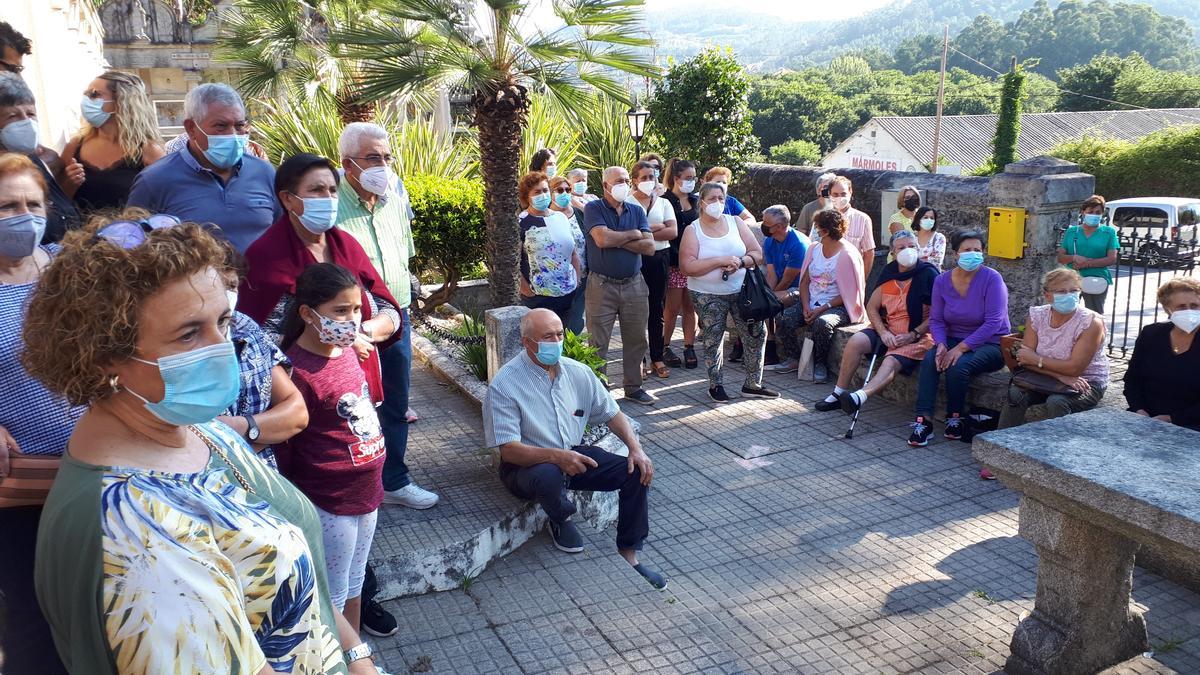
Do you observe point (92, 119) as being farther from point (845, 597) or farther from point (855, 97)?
point (855, 97)

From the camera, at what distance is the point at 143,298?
1790mm

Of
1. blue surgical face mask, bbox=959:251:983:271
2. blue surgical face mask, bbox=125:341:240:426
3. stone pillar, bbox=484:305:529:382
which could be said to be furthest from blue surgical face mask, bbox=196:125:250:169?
blue surgical face mask, bbox=959:251:983:271

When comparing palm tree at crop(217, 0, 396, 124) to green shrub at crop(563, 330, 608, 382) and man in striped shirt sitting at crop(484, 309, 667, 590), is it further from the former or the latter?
man in striped shirt sitting at crop(484, 309, 667, 590)

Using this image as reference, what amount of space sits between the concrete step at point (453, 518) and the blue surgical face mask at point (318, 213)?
1.54 metres

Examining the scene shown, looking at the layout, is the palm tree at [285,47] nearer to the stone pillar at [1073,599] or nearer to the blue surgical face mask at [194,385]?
the stone pillar at [1073,599]

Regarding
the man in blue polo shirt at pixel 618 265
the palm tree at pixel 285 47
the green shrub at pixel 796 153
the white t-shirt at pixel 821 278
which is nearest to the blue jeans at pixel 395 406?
the man in blue polo shirt at pixel 618 265

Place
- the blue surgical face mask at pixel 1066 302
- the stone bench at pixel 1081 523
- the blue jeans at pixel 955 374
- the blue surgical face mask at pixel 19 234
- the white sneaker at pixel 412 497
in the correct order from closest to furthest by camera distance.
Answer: the blue surgical face mask at pixel 19 234, the stone bench at pixel 1081 523, the white sneaker at pixel 412 497, the blue surgical face mask at pixel 1066 302, the blue jeans at pixel 955 374

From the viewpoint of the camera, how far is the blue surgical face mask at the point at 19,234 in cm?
283

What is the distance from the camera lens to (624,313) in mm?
7617

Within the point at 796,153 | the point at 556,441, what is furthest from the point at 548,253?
the point at 796,153

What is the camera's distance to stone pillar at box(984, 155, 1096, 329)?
7.89 metres

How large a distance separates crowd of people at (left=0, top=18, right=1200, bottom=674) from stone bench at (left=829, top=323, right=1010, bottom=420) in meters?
0.11

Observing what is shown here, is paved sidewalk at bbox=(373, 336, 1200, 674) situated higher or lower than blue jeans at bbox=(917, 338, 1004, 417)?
lower

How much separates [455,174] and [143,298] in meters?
11.0
